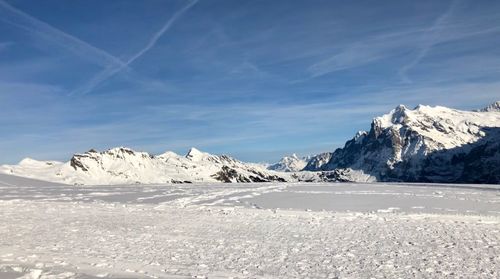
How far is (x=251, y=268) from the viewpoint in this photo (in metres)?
14.3

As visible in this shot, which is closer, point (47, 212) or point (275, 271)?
point (275, 271)

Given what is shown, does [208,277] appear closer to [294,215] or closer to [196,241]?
[196,241]

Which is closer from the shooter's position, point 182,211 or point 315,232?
point 315,232

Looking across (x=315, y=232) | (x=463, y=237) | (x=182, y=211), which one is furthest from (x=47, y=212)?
(x=463, y=237)

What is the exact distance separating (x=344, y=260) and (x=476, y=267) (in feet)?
12.9

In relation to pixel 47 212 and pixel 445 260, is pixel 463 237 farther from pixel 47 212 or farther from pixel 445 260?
pixel 47 212

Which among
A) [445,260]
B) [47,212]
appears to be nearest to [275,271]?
[445,260]

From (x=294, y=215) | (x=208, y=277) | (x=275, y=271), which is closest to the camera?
(x=208, y=277)

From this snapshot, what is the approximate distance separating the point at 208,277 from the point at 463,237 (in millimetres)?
12045

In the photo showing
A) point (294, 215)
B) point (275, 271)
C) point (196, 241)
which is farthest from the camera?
point (294, 215)

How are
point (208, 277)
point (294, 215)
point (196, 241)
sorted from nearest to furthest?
1. point (208, 277)
2. point (196, 241)
3. point (294, 215)

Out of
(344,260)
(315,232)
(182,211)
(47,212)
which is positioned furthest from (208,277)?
(47,212)

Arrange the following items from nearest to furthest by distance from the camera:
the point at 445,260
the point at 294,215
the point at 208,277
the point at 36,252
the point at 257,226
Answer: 1. the point at 208,277
2. the point at 445,260
3. the point at 36,252
4. the point at 257,226
5. the point at 294,215

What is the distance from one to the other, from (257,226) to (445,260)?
10285 millimetres
